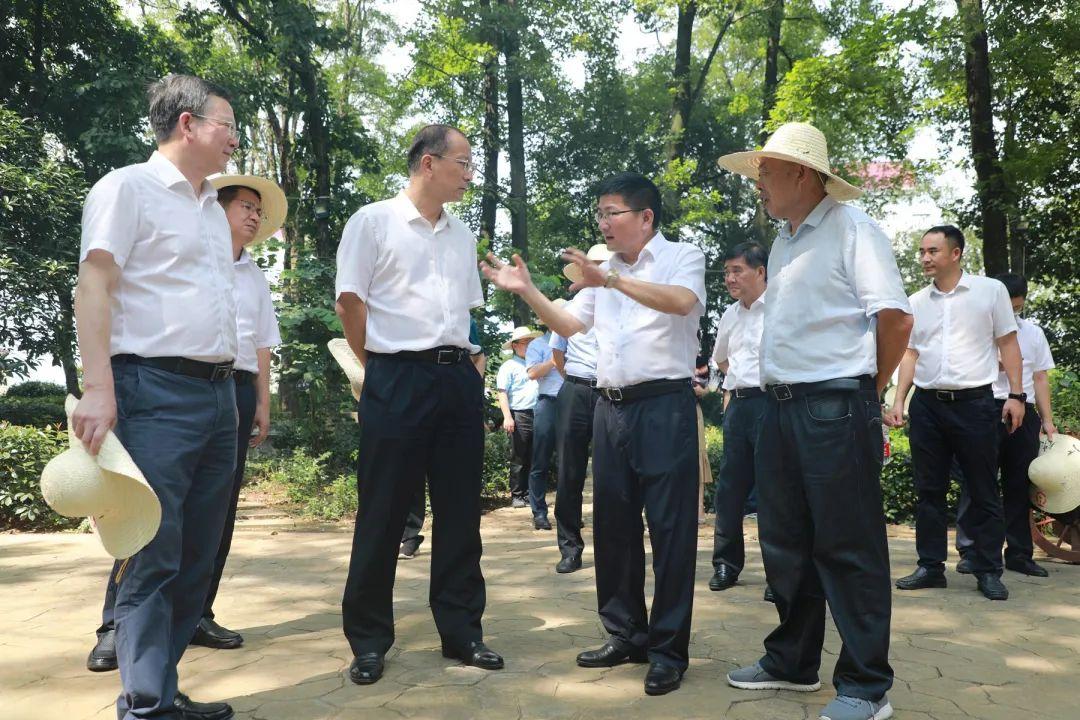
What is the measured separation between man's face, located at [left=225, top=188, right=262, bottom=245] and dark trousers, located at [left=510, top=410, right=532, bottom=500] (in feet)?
17.5

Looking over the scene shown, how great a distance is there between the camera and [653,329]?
12.5 feet

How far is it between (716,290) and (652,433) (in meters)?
20.1

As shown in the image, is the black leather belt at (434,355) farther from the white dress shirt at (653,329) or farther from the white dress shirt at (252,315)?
the white dress shirt at (252,315)

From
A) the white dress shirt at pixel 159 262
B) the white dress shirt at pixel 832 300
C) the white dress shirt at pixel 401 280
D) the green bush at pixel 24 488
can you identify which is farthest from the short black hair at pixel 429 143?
the green bush at pixel 24 488

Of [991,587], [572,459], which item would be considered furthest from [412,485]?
[991,587]

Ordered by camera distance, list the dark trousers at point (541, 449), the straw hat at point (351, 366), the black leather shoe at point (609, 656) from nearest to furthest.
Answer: the black leather shoe at point (609, 656) < the straw hat at point (351, 366) < the dark trousers at point (541, 449)

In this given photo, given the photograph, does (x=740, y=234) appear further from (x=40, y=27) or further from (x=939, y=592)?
(x=939, y=592)

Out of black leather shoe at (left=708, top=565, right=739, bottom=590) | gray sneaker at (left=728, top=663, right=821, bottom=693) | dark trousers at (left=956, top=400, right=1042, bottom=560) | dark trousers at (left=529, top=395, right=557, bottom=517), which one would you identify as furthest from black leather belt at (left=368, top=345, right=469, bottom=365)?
dark trousers at (left=529, top=395, right=557, bottom=517)

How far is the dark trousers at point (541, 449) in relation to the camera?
8.02 m

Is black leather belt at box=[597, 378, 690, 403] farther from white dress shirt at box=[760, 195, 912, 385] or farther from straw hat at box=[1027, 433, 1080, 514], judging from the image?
straw hat at box=[1027, 433, 1080, 514]

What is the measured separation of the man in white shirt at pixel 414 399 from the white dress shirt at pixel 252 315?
0.73 meters

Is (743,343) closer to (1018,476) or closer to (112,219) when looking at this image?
(1018,476)

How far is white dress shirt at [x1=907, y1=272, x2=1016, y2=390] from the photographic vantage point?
17.5 ft

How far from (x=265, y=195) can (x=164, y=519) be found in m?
1.96
